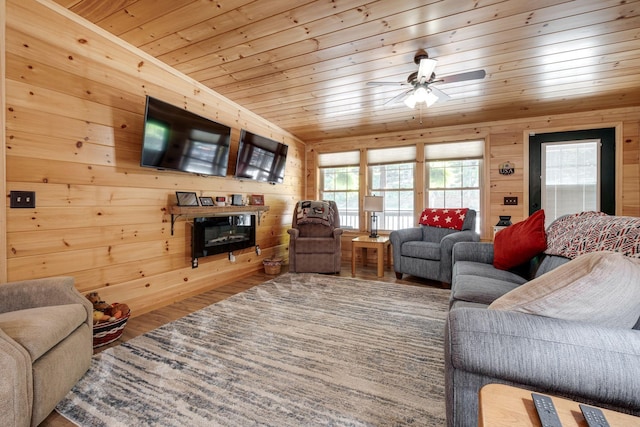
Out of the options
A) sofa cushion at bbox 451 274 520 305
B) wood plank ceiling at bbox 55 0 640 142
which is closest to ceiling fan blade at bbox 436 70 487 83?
wood plank ceiling at bbox 55 0 640 142

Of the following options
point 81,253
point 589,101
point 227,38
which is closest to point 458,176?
point 589,101

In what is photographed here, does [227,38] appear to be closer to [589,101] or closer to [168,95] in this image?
[168,95]

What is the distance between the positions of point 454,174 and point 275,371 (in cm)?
399

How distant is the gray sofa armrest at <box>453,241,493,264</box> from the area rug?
1.81 ft

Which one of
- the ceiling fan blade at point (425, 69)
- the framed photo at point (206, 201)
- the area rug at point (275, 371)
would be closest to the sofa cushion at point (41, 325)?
the area rug at point (275, 371)

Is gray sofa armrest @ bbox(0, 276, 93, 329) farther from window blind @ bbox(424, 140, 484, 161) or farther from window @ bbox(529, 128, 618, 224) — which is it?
window @ bbox(529, 128, 618, 224)

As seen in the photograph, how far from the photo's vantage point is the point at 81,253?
85.2 inches

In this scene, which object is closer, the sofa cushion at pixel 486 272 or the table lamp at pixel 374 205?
the sofa cushion at pixel 486 272

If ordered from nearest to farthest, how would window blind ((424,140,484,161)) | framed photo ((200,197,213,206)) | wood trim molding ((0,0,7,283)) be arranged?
wood trim molding ((0,0,7,283)), framed photo ((200,197,213,206)), window blind ((424,140,484,161))

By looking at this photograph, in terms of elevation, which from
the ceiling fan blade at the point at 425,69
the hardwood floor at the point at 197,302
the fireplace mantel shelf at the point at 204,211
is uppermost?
the ceiling fan blade at the point at 425,69

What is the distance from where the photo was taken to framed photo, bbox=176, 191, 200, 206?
9.39ft

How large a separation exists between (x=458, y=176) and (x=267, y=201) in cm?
305

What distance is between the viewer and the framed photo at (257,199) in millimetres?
4026

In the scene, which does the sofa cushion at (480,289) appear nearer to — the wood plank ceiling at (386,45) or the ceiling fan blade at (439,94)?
the ceiling fan blade at (439,94)
